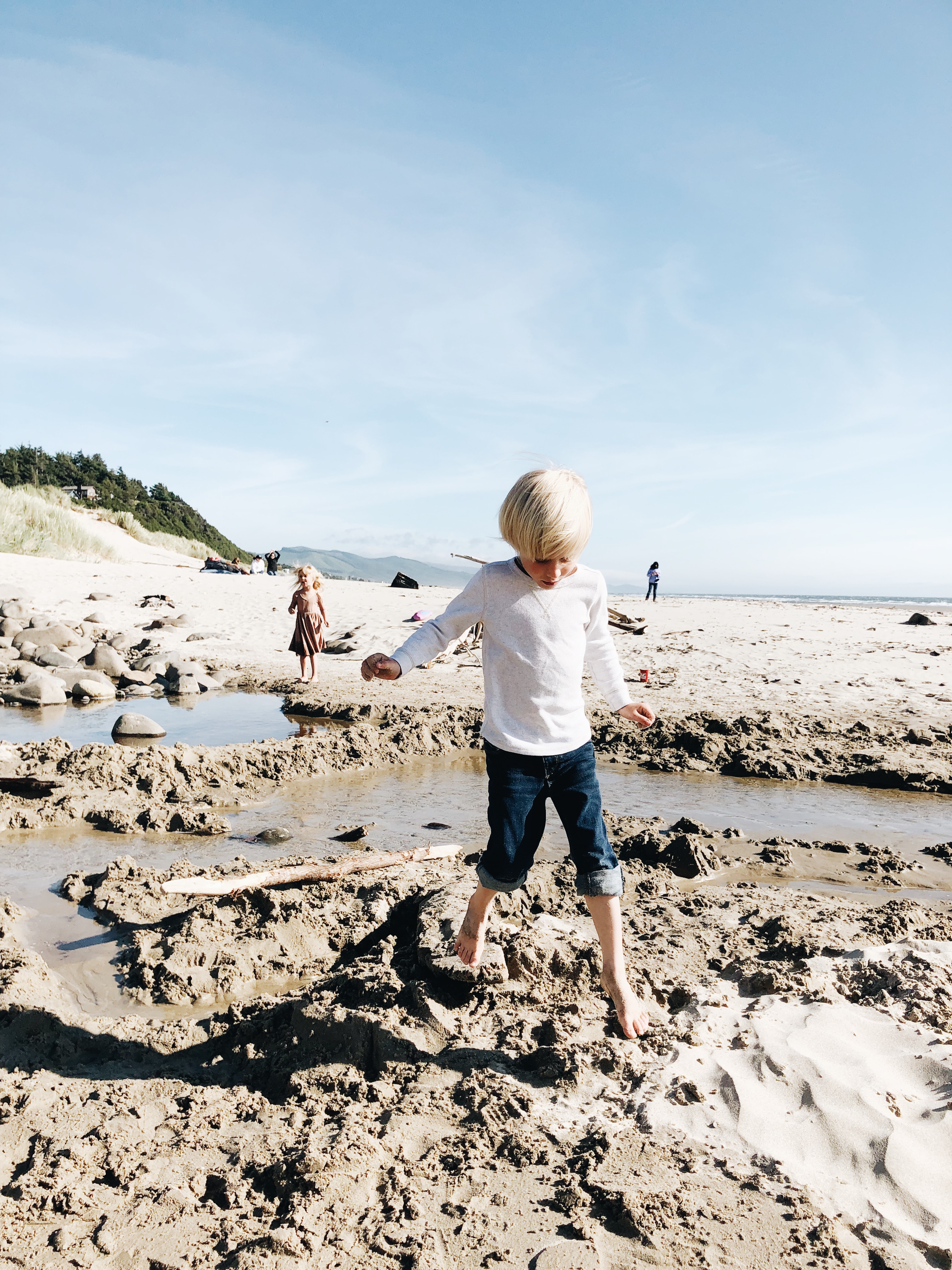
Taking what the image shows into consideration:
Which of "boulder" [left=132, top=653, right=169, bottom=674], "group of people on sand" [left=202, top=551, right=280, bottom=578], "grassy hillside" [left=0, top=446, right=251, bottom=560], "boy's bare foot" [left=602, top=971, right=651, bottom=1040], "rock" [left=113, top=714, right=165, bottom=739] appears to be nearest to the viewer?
"boy's bare foot" [left=602, top=971, right=651, bottom=1040]

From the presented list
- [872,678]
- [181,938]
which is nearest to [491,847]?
[181,938]

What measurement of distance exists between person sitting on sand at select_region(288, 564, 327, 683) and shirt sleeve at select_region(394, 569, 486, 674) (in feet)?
23.1

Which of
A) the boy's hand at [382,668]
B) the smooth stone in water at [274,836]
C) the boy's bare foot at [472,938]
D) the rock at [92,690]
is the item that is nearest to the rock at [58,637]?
the rock at [92,690]

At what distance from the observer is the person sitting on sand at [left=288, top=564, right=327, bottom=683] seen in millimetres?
9711

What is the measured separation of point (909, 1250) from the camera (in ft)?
5.87

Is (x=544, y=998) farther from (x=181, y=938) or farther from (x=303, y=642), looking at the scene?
(x=303, y=642)

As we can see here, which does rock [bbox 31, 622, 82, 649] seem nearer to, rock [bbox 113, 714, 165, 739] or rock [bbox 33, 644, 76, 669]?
rock [bbox 33, 644, 76, 669]

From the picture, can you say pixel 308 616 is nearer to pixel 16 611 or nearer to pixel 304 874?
pixel 304 874

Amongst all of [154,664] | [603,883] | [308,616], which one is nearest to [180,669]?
[154,664]

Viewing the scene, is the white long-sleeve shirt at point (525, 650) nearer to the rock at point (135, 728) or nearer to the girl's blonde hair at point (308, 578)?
the rock at point (135, 728)

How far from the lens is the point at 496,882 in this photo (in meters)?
2.64

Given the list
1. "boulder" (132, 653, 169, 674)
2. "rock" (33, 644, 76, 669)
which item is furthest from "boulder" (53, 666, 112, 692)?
"boulder" (132, 653, 169, 674)

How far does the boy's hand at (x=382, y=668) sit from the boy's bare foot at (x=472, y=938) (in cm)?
86

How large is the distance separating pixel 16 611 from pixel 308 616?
26.3ft
